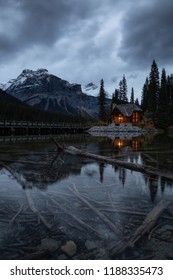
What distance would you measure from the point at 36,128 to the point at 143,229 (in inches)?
2306

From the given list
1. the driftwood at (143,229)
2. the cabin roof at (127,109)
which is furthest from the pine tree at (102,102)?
Answer: the driftwood at (143,229)

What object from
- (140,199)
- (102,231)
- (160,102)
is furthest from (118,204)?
(160,102)

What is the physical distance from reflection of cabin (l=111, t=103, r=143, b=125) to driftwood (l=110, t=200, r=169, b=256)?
242 ft

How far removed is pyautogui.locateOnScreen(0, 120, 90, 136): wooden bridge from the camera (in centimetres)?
5128

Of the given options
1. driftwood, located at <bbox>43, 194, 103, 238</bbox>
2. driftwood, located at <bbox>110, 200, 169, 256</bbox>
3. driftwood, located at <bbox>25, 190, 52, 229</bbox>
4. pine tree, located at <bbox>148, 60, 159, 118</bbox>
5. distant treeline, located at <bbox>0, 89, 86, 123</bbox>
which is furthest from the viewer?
pine tree, located at <bbox>148, 60, 159, 118</bbox>

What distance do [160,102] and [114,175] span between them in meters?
67.8

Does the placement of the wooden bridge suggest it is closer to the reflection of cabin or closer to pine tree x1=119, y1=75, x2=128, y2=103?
the reflection of cabin

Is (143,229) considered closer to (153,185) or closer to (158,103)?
(153,185)

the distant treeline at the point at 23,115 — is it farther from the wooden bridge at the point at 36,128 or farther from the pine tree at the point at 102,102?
the pine tree at the point at 102,102

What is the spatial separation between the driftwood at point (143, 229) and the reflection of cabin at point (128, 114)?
242 ft

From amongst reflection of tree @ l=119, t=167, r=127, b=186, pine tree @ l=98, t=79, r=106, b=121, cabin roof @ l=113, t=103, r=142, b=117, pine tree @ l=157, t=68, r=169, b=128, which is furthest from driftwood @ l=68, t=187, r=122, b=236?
pine tree @ l=98, t=79, r=106, b=121

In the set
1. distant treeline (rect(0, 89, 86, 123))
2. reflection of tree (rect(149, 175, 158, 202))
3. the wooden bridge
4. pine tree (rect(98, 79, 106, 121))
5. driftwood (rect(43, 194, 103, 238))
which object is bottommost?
driftwood (rect(43, 194, 103, 238))

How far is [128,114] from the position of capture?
259 feet
